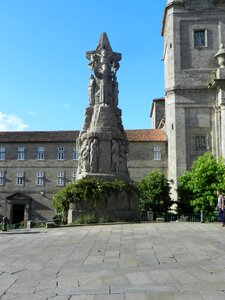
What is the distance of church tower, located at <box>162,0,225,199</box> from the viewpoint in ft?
133

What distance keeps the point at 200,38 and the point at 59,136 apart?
21.6 m

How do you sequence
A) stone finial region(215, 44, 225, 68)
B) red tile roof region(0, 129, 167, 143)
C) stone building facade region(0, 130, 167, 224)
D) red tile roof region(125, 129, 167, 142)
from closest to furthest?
1. stone finial region(215, 44, 225, 68)
2. red tile roof region(125, 129, 167, 142)
3. red tile roof region(0, 129, 167, 143)
4. stone building facade region(0, 130, 167, 224)

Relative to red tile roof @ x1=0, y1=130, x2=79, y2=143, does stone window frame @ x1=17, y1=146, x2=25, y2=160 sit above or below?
below

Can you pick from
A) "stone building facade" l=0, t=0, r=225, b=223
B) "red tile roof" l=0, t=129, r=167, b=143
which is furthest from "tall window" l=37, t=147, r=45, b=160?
"red tile roof" l=0, t=129, r=167, b=143

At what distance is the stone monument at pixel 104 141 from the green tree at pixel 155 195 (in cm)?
1644

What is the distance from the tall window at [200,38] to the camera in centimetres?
4288

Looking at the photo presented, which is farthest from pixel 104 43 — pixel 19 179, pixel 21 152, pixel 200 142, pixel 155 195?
pixel 19 179

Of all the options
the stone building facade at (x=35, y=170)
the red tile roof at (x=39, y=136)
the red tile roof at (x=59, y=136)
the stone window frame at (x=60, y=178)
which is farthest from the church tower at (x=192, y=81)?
the stone window frame at (x=60, y=178)

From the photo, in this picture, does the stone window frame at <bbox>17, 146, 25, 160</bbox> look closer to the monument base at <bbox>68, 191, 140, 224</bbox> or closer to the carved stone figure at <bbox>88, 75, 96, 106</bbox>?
the carved stone figure at <bbox>88, 75, 96, 106</bbox>

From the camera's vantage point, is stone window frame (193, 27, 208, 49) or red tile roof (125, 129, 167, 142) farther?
red tile roof (125, 129, 167, 142)

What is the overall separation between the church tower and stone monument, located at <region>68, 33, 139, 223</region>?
884 inches

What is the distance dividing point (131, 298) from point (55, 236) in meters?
7.16

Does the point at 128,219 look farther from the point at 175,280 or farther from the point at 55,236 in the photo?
the point at 175,280

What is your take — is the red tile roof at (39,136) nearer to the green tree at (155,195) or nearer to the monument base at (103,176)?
the green tree at (155,195)
